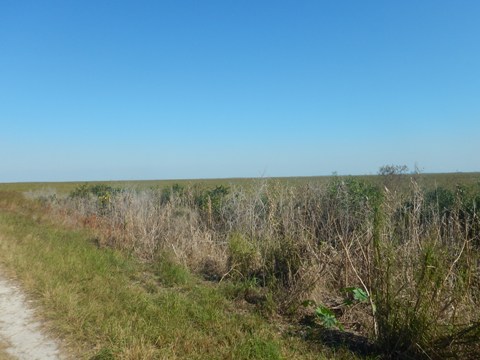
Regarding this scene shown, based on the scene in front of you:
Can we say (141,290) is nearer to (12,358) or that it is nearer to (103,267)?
(103,267)

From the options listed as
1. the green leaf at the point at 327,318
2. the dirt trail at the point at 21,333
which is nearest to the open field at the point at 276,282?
the green leaf at the point at 327,318

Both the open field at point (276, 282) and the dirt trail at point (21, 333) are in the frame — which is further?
the dirt trail at point (21, 333)

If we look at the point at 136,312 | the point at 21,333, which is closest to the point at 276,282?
the point at 136,312

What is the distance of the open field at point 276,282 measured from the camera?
14.3 ft

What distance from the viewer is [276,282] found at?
7031 mm

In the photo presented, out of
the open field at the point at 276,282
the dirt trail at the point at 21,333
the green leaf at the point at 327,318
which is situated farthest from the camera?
the green leaf at the point at 327,318

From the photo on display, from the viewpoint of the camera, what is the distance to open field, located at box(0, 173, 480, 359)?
4.37 m

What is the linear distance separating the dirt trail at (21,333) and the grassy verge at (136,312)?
190 mm

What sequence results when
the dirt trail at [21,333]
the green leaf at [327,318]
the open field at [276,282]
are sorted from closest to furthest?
1. the open field at [276,282]
2. the dirt trail at [21,333]
3. the green leaf at [327,318]

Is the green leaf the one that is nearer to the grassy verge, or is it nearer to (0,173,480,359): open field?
(0,173,480,359): open field

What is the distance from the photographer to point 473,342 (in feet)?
12.5

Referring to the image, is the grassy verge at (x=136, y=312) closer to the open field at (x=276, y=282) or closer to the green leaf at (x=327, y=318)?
the open field at (x=276, y=282)

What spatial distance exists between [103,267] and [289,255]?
12.8 ft

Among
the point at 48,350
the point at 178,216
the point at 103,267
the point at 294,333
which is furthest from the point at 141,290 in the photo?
the point at 178,216
